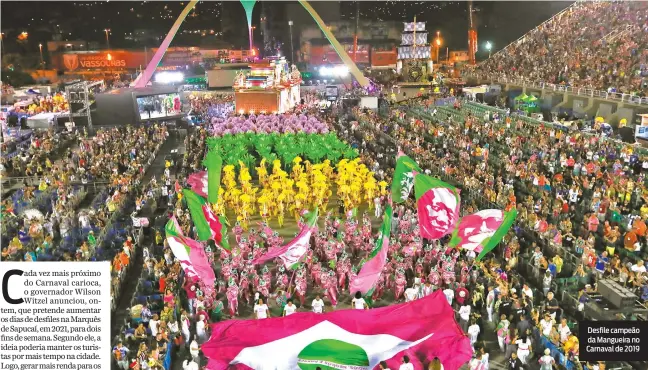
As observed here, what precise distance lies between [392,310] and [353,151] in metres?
14.8

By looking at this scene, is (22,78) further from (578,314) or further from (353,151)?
(578,314)

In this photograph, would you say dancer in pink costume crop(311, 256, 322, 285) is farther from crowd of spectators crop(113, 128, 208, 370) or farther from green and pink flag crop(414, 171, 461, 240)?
green and pink flag crop(414, 171, 461, 240)

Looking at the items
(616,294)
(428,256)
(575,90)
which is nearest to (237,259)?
(428,256)

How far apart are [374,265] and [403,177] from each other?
11.6 ft

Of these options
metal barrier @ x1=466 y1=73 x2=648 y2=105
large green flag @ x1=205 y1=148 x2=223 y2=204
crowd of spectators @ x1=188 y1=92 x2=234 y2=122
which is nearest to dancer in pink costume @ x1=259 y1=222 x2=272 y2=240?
large green flag @ x1=205 y1=148 x2=223 y2=204

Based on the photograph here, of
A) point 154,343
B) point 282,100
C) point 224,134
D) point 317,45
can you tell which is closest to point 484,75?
point 282,100

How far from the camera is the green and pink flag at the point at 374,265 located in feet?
37.6

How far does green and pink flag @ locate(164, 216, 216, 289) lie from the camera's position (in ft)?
38.6

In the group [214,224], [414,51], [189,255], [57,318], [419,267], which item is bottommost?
[419,267]

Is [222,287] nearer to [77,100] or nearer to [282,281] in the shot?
[282,281]

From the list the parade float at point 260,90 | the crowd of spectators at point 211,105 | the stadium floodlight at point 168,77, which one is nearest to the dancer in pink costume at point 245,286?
the crowd of spectators at point 211,105

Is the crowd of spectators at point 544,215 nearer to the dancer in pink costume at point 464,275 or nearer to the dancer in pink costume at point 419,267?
the dancer in pink costume at point 464,275

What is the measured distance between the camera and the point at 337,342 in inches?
320

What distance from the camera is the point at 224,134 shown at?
86.9ft
